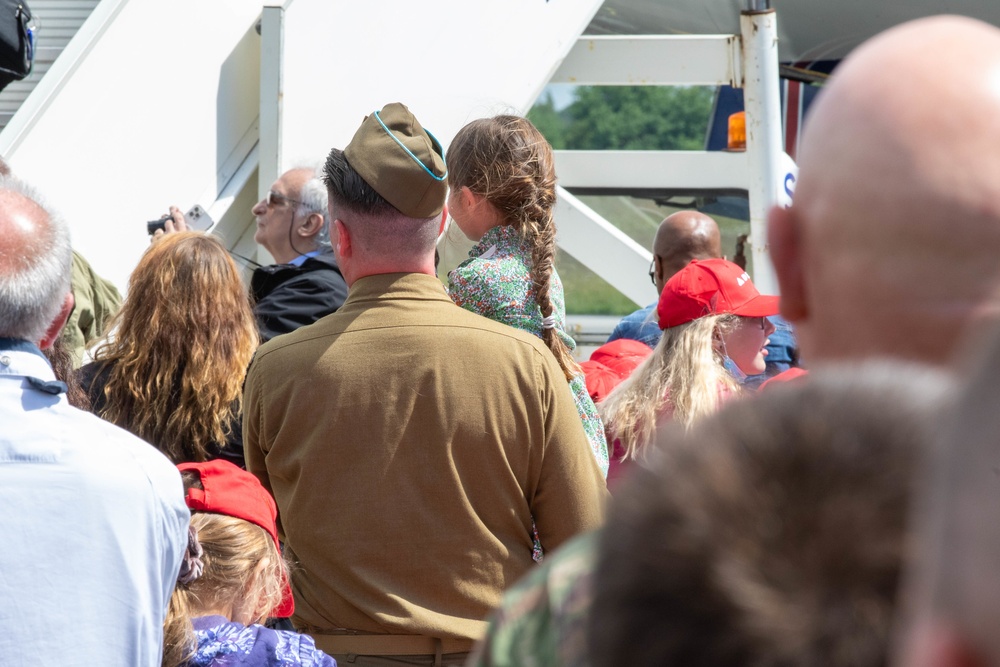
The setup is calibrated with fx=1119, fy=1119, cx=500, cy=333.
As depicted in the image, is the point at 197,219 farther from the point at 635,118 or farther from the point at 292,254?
the point at 635,118

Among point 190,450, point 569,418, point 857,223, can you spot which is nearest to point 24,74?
point 190,450

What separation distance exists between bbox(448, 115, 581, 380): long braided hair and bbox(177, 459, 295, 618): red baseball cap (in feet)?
2.18

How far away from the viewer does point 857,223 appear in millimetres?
797

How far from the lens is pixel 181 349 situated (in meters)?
2.53

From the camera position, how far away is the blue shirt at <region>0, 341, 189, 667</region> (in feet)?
Answer: 4.80

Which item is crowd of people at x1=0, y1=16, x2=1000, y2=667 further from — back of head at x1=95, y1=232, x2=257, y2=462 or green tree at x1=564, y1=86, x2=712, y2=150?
green tree at x1=564, y1=86, x2=712, y2=150

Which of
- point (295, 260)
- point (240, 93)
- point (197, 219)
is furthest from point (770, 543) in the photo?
point (240, 93)

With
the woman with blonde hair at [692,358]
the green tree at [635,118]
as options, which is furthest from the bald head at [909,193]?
the green tree at [635,118]

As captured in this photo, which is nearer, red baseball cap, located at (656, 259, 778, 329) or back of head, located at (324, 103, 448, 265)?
back of head, located at (324, 103, 448, 265)

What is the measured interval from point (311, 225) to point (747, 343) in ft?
4.58

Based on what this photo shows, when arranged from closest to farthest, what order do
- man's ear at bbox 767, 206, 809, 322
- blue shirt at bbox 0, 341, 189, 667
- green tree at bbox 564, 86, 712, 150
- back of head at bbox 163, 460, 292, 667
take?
man's ear at bbox 767, 206, 809, 322
blue shirt at bbox 0, 341, 189, 667
back of head at bbox 163, 460, 292, 667
green tree at bbox 564, 86, 712, 150

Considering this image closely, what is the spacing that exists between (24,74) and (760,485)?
3.48 m

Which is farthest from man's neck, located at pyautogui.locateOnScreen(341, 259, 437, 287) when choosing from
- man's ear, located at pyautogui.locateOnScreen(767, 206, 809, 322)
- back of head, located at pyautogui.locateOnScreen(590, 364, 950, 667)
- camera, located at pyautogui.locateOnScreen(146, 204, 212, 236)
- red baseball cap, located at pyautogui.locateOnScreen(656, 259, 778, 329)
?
camera, located at pyautogui.locateOnScreen(146, 204, 212, 236)

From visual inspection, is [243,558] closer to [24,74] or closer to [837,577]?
[837,577]
